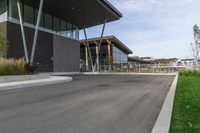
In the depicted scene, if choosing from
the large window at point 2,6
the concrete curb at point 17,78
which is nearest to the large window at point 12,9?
the large window at point 2,6

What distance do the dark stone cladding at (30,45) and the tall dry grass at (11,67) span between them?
6.15m

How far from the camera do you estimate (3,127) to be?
5406mm

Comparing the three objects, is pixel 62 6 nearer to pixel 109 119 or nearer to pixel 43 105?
pixel 43 105

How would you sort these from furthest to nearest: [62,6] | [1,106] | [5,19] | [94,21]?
[94,21] < [62,6] < [5,19] < [1,106]

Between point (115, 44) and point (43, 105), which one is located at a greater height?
point (115, 44)

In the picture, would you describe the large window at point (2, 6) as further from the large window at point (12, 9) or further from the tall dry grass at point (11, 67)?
the tall dry grass at point (11, 67)

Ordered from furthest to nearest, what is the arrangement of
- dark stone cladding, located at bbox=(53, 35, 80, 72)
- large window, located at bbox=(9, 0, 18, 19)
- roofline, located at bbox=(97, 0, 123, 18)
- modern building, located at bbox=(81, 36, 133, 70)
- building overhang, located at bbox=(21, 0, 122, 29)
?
modern building, located at bbox=(81, 36, 133, 70)
dark stone cladding, located at bbox=(53, 35, 80, 72)
roofline, located at bbox=(97, 0, 123, 18)
building overhang, located at bbox=(21, 0, 122, 29)
large window, located at bbox=(9, 0, 18, 19)

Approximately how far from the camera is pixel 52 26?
32.5 metres

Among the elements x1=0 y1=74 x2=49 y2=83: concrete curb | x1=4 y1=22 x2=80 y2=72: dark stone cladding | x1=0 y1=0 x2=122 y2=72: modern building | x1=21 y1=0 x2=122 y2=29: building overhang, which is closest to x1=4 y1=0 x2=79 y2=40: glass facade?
x1=0 y1=0 x2=122 y2=72: modern building

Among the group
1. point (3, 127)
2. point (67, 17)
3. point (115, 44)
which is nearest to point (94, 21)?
point (67, 17)

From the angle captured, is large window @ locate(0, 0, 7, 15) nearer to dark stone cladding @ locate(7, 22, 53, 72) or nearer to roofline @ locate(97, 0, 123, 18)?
dark stone cladding @ locate(7, 22, 53, 72)

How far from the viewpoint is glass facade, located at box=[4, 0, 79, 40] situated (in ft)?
85.2

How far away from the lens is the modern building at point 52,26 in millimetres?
25562

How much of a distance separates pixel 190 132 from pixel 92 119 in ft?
7.32
